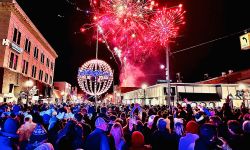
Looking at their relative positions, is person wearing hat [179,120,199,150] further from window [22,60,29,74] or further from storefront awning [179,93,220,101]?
window [22,60,29,74]

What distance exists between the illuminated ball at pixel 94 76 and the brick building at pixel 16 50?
14208 millimetres

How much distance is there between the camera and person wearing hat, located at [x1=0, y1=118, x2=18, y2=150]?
418 cm

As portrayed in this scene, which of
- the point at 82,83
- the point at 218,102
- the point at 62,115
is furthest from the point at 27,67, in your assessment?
the point at 218,102

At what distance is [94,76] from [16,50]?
65.8ft

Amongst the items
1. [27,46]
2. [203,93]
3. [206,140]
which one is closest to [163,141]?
[206,140]

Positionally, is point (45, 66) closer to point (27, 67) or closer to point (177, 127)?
point (27, 67)

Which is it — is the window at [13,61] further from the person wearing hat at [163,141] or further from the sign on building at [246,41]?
the person wearing hat at [163,141]

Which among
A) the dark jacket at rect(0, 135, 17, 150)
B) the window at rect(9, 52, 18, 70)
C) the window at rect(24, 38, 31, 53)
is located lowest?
the dark jacket at rect(0, 135, 17, 150)

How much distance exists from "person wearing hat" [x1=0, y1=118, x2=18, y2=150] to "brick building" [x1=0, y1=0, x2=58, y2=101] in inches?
983

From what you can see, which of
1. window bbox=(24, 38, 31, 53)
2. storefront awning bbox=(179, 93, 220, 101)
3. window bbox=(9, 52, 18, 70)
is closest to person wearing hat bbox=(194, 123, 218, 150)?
window bbox=(9, 52, 18, 70)

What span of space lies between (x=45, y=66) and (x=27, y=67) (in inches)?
544

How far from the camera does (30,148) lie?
466cm

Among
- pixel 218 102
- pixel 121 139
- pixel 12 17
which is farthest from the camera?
pixel 218 102

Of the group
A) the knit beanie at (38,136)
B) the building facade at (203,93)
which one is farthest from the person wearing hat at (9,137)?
the building facade at (203,93)
